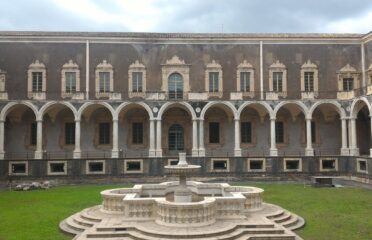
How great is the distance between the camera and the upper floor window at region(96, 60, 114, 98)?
32188 millimetres

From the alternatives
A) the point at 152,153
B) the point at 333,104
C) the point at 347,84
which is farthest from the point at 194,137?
the point at 347,84

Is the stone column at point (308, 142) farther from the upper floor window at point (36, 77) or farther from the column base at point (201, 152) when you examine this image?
the upper floor window at point (36, 77)

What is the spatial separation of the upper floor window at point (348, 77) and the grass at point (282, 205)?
11.0 metres

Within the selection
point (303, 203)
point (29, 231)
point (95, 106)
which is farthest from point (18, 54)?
point (303, 203)

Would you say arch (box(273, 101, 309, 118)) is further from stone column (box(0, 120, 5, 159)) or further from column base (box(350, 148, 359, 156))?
stone column (box(0, 120, 5, 159))

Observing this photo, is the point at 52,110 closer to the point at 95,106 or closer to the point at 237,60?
the point at 95,106

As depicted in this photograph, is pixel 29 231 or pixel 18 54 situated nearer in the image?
pixel 29 231

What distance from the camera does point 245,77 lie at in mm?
33031

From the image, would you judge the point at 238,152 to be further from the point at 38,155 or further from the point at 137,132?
the point at 38,155

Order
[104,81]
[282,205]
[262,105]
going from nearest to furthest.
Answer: [282,205]
[262,105]
[104,81]

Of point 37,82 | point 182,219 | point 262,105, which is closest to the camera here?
point 182,219

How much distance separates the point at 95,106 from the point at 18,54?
7360 mm

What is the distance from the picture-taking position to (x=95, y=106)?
104ft

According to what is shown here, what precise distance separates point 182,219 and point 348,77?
81.9 ft
